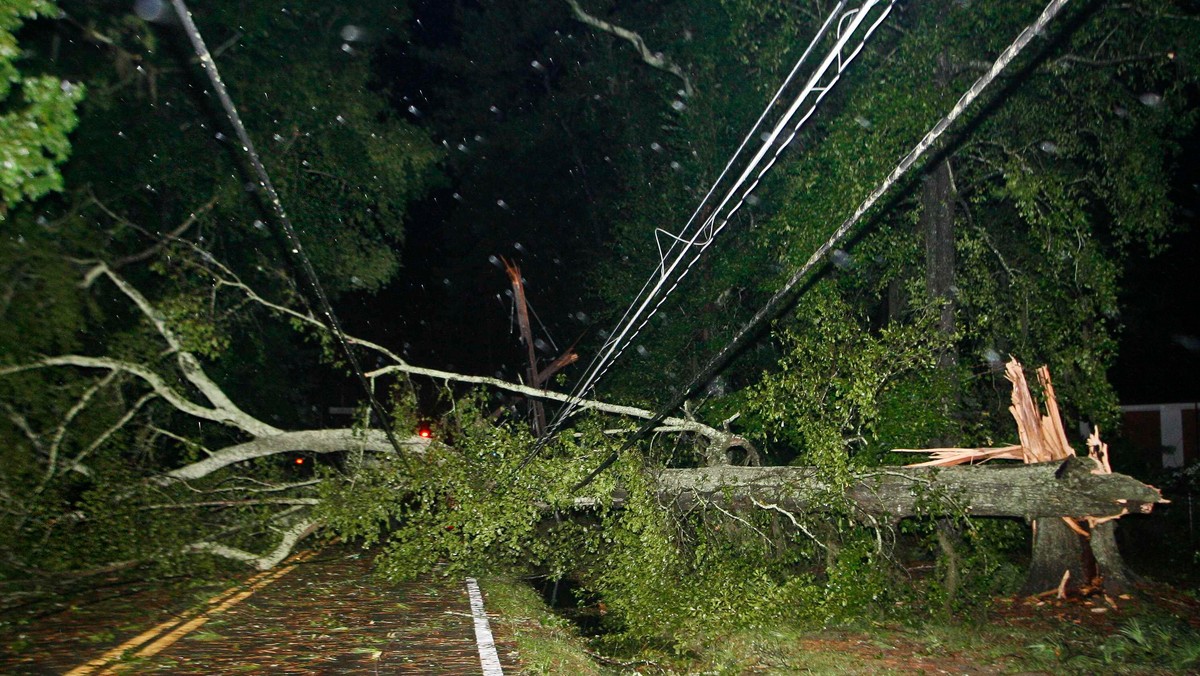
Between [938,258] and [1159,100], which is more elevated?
[1159,100]

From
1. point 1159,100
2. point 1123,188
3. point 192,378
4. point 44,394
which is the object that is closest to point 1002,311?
point 1123,188

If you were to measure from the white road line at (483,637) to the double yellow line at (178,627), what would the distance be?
8.36 ft

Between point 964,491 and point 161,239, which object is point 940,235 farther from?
point 161,239

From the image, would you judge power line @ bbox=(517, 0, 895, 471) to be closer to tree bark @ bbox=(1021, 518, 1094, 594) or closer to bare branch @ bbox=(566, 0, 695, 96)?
bare branch @ bbox=(566, 0, 695, 96)

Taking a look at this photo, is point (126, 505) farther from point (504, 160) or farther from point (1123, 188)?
point (504, 160)

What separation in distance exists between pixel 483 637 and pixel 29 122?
19.8 ft

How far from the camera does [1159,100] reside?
11.3 meters

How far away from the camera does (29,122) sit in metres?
8.09

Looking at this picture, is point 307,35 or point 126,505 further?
point 307,35

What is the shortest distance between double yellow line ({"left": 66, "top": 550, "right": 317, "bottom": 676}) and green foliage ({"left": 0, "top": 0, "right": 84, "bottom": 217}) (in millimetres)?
3975

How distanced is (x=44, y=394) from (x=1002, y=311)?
39.0 feet

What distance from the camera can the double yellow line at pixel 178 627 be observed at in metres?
7.09

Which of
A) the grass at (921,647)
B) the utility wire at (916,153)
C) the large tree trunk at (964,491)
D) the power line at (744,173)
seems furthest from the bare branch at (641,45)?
the utility wire at (916,153)

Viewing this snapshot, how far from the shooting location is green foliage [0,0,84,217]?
7.82 metres
